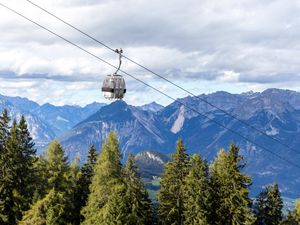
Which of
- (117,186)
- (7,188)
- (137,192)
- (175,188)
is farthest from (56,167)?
(175,188)

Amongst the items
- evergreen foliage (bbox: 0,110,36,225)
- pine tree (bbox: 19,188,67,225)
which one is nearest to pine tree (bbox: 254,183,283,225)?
pine tree (bbox: 19,188,67,225)

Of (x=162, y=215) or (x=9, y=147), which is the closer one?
(x=9, y=147)

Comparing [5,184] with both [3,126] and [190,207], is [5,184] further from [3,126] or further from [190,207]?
[190,207]

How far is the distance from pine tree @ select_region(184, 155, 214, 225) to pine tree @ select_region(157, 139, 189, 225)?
2.09 meters

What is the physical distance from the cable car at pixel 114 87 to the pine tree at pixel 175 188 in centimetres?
3638

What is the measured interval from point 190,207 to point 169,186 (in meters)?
5.18

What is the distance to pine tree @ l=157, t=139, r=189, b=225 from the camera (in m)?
61.7

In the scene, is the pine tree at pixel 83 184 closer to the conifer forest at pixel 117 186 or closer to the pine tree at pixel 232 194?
the conifer forest at pixel 117 186

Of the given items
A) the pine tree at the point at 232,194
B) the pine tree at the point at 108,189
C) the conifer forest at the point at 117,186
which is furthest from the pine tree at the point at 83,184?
the pine tree at the point at 232,194

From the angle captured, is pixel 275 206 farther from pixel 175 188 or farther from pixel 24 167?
pixel 24 167

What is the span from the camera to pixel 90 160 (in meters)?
69.5

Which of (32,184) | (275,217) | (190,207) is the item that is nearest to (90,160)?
(32,184)

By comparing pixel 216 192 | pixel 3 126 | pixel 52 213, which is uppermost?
pixel 3 126

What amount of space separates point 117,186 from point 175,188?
1170 cm
